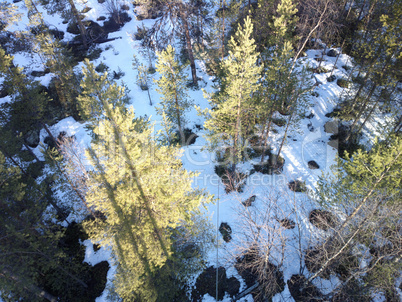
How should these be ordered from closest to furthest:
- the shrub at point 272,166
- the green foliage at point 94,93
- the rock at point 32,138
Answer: the green foliage at point 94,93
the shrub at point 272,166
the rock at point 32,138

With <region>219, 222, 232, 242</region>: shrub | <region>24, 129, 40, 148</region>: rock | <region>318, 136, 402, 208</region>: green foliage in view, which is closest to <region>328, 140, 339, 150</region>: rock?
<region>318, 136, 402, 208</region>: green foliage

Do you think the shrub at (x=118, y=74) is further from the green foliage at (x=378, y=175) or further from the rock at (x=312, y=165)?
the green foliage at (x=378, y=175)

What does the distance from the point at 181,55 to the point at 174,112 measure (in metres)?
12.3

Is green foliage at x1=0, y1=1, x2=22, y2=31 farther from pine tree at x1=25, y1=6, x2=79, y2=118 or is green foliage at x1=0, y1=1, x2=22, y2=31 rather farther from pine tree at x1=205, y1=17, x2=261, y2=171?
pine tree at x1=205, y1=17, x2=261, y2=171

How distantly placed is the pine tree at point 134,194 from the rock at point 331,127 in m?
17.2

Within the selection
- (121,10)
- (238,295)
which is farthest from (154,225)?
(121,10)

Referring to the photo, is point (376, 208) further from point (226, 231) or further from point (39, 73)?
point (39, 73)

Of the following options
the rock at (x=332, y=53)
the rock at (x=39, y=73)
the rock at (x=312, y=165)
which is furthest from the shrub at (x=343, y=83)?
the rock at (x=39, y=73)

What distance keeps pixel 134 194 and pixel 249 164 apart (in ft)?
41.2

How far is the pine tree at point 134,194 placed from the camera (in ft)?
22.8

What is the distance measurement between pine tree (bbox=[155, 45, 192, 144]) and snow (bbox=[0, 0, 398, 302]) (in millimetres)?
3007

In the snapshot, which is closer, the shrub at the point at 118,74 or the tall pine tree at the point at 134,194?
the tall pine tree at the point at 134,194

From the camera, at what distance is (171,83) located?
50.7ft

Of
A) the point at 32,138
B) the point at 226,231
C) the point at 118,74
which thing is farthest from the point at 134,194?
the point at 118,74
